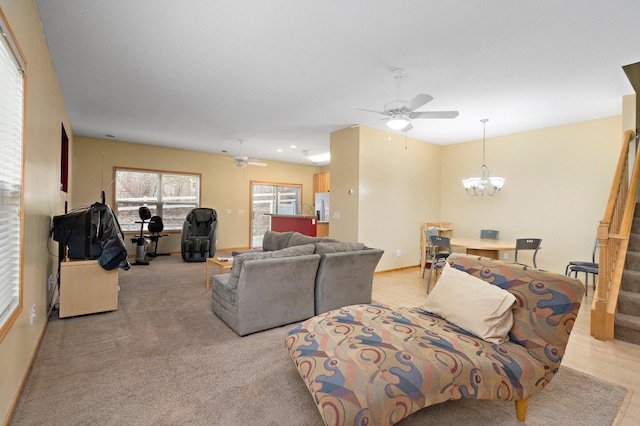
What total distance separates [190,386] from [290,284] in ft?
4.01

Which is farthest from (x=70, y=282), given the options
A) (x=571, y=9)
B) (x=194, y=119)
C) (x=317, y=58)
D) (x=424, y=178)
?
(x=424, y=178)

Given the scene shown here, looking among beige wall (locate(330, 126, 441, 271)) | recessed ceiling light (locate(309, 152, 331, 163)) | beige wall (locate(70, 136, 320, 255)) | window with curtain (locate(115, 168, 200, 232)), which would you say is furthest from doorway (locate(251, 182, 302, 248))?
beige wall (locate(330, 126, 441, 271))

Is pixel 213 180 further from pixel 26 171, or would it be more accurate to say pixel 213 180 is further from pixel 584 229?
pixel 584 229

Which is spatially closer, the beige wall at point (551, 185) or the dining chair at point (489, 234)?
the beige wall at point (551, 185)

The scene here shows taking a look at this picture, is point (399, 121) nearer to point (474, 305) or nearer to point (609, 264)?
point (474, 305)

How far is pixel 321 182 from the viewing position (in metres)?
9.53

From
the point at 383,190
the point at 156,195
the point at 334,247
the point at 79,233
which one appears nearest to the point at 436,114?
the point at 334,247

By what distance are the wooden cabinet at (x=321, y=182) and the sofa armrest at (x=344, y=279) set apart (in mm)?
5843

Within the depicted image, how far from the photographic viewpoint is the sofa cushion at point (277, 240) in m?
4.68

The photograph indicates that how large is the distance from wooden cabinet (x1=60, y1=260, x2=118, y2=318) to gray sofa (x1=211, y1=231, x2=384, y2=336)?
3.76ft

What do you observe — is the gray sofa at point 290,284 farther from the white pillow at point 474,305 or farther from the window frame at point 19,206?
→ the window frame at point 19,206

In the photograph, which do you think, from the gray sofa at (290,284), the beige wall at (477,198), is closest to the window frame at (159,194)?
the beige wall at (477,198)

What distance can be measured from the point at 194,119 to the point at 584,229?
658 centimetres

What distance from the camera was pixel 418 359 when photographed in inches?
61.2
